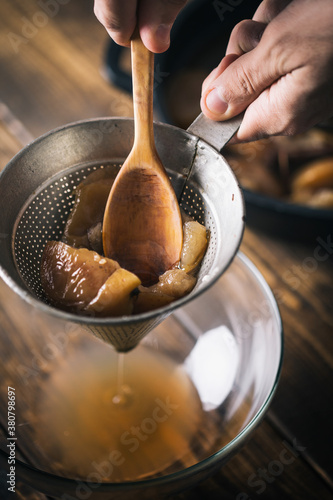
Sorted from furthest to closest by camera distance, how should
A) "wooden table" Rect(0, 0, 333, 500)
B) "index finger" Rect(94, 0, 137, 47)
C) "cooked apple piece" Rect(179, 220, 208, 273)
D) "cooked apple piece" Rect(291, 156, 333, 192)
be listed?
1. "cooked apple piece" Rect(291, 156, 333, 192)
2. "wooden table" Rect(0, 0, 333, 500)
3. "cooked apple piece" Rect(179, 220, 208, 273)
4. "index finger" Rect(94, 0, 137, 47)

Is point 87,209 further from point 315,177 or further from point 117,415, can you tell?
point 315,177

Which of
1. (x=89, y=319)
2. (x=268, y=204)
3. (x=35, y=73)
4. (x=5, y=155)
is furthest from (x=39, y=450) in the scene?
(x=35, y=73)

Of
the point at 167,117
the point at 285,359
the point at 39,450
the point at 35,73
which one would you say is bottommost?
the point at 285,359

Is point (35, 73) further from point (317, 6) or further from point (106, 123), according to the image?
point (317, 6)

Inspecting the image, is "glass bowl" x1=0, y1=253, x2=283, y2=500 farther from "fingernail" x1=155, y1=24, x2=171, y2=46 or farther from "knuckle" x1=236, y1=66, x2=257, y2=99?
"fingernail" x1=155, y1=24, x2=171, y2=46

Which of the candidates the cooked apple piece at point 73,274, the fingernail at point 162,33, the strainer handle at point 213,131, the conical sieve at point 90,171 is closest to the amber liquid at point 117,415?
the conical sieve at point 90,171

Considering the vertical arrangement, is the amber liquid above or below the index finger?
below

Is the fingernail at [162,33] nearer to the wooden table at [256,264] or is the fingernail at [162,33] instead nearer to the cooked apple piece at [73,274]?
the cooked apple piece at [73,274]

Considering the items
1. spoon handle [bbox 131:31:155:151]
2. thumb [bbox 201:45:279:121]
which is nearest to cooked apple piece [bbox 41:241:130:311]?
spoon handle [bbox 131:31:155:151]
